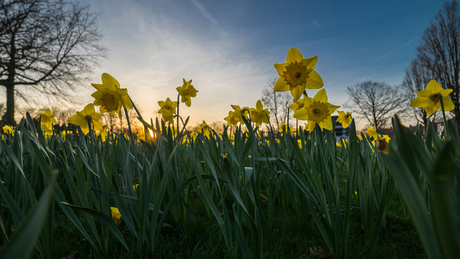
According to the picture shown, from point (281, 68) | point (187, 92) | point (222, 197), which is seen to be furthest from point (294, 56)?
point (187, 92)

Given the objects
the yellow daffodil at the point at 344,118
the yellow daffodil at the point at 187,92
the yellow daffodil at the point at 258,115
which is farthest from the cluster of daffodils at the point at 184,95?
the yellow daffodil at the point at 344,118

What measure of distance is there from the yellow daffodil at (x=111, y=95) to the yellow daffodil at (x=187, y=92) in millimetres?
650

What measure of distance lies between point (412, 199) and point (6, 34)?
1770 cm

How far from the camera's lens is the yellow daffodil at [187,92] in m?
1.89

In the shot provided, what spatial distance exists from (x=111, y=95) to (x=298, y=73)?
1075mm

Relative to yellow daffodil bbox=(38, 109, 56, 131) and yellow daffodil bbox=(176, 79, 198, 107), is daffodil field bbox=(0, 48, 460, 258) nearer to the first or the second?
yellow daffodil bbox=(176, 79, 198, 107)

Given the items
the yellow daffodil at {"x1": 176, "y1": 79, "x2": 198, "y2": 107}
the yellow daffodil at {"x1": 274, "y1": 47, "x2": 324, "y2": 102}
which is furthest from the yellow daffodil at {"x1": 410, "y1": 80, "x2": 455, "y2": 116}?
the yellow daffodil at {"x1": 176, "y1": 79, "x2": 198, "y2": 107}

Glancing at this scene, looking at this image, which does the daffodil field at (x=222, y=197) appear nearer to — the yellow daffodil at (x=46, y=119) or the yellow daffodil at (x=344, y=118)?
the yellow daffodil at (x=344, y=118)

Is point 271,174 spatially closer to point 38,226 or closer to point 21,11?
point 38,226

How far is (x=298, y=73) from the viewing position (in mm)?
1271

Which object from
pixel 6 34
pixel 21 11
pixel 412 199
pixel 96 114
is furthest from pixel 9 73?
pixel 412 199

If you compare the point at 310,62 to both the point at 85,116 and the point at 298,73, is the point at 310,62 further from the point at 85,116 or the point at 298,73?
the point at 85,116

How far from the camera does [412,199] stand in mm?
478

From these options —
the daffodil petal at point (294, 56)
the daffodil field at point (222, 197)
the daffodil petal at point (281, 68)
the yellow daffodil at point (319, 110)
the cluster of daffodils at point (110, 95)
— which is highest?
the daffodil petal at point (294, 56)
